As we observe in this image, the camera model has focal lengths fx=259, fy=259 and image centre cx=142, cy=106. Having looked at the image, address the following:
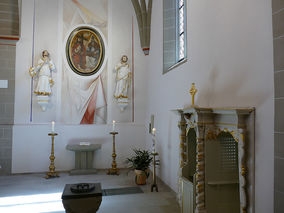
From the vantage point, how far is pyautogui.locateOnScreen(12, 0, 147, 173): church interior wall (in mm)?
7449

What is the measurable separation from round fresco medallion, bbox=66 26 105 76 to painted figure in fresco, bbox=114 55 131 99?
619 millimetres

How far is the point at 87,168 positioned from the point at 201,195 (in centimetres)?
484

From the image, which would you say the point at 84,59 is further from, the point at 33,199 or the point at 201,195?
the point at 201,195

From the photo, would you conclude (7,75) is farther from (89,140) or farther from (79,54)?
(89,140)

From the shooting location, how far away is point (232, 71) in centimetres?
329

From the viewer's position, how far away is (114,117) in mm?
8055

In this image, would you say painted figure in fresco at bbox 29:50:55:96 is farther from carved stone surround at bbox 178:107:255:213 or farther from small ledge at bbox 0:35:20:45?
carved stone surround at bbox 178:107:255:213

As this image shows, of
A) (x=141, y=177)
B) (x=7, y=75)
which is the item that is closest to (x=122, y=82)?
(x=141, y=177)

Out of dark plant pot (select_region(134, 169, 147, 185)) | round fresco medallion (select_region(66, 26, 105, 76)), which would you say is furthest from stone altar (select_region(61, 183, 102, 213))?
round fresco medallion (select_region(66, 26, 105, 76))

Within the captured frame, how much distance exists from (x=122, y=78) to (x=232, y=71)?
16.5ft

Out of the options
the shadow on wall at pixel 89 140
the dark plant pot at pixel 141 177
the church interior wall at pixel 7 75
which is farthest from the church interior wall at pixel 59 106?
the dark plant pot at pixel 141 177

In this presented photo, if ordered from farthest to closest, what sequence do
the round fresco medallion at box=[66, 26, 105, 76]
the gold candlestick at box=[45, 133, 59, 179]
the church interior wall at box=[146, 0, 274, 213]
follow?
the round fresco medallion at box=[66, 26, 105, 76] → the gold candlestick at box=[45, 133, 59, 179] → the church interior wall at box=[146, 0, 274, 213]

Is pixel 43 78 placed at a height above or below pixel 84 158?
above

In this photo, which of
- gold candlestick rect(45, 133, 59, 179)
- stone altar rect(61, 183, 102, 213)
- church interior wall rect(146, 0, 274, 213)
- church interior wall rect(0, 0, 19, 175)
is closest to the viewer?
church interior wall rect(146, 0, 274, 213)
